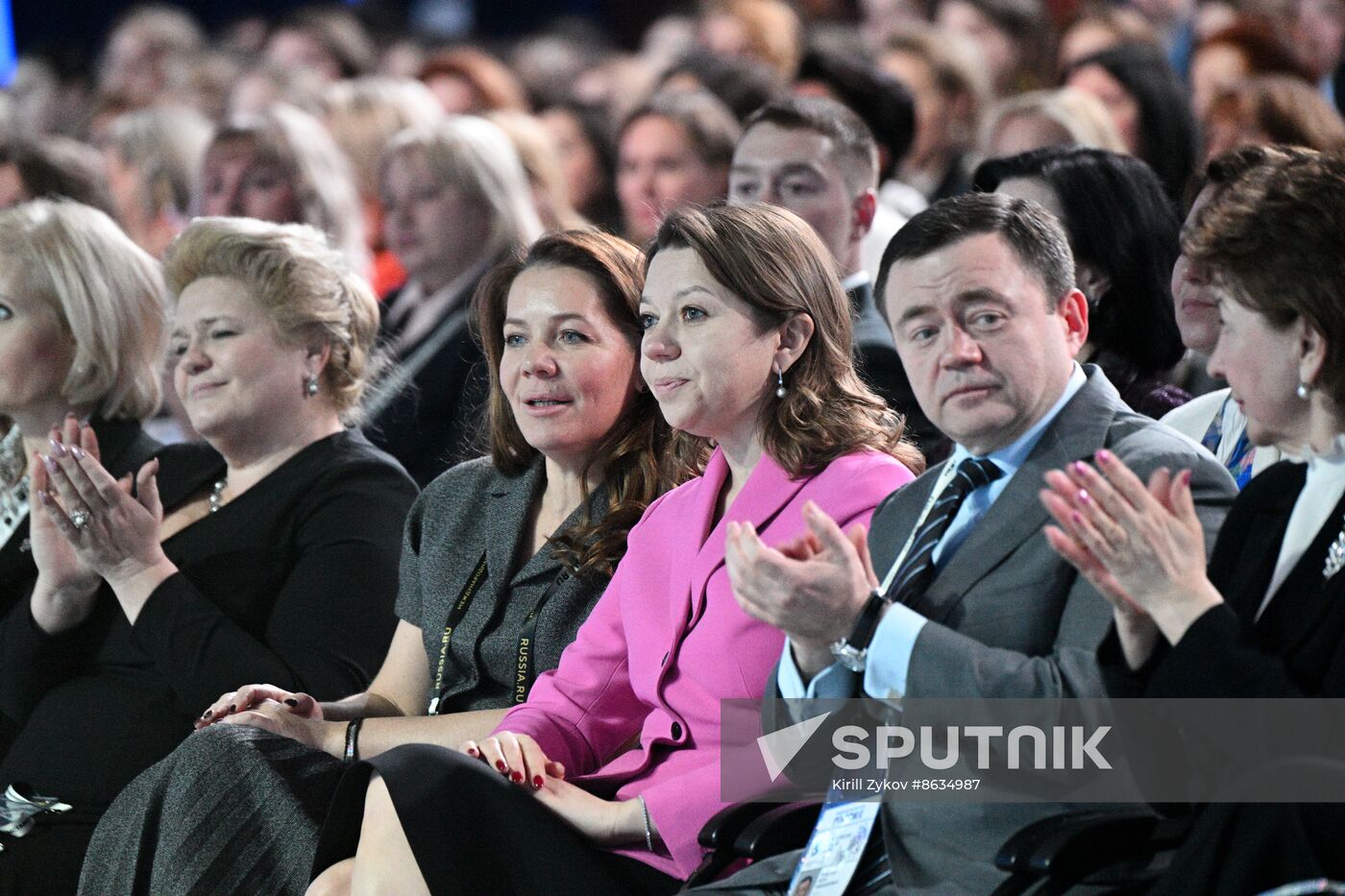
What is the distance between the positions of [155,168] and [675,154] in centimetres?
237

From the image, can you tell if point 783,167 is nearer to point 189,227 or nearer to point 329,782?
point 189,227

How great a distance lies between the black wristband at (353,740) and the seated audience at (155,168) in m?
3.78

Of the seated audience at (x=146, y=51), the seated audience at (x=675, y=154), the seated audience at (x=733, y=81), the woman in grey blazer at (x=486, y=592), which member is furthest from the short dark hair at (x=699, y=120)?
the seated audience at (x=146, y=51)

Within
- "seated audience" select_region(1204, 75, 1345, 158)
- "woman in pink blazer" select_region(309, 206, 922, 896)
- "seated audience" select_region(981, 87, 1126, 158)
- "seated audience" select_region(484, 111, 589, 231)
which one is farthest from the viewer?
"seated audience" select_region(484, 111, 589, 231)

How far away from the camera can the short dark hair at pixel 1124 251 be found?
341 centimetres

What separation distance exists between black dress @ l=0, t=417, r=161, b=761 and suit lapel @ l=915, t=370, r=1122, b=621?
223 cm

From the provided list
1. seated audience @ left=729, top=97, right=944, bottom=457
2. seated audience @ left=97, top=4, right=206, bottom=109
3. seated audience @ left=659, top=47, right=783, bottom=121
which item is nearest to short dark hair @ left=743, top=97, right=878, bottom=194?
seated audience @ left=729, top=97, right=944, bottom=457

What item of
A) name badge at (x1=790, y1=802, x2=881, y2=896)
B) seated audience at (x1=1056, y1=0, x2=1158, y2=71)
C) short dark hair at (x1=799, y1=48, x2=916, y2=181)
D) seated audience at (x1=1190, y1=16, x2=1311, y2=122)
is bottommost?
name badge at (x1=790, y1=802, x2=881, y2=896)

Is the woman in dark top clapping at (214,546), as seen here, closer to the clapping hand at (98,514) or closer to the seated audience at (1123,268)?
the clapping hand at (98,514)

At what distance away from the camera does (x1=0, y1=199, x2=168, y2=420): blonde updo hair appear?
4.15 m

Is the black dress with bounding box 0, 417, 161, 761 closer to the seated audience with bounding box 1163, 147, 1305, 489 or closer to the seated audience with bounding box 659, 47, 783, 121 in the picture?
the seated audience with bounding box 1163, 147, 1305, 489

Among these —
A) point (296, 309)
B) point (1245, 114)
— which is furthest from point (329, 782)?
point (1245, 114)

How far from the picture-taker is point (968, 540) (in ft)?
8.43

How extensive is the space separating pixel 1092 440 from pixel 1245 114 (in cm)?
306
